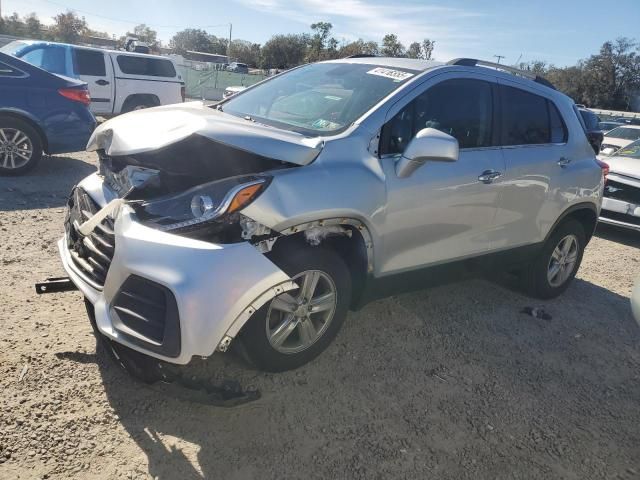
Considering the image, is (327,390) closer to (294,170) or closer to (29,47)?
(294,170)

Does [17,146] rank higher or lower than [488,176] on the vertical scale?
lower

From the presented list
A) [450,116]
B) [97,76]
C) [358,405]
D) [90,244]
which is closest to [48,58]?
[97,76]

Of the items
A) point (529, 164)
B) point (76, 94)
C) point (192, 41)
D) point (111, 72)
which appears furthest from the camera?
point (192, 41)

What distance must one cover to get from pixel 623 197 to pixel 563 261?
340cm

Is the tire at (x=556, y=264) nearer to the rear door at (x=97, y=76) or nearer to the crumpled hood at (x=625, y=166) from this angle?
the crumpled hood at (x=625, y=166)

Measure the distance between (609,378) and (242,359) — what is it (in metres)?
2.58

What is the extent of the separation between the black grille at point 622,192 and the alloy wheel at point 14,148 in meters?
8.11

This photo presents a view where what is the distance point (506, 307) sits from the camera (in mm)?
4559

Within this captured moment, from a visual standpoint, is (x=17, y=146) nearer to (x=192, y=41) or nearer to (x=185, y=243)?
(x=185, y=243)

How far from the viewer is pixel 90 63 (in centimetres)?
1174

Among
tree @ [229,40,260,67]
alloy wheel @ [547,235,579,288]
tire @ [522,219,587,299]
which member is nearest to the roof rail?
tire @ [522,219,587,299]

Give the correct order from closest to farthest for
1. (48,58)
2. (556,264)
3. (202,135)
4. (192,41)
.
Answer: (202,135)
(556,264)
(48,58)
(192,41)

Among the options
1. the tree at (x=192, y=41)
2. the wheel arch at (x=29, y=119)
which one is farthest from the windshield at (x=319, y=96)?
the tree at (x=192, y=41)

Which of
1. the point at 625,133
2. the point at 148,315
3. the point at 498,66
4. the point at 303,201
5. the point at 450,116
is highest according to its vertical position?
the point at 498,66
